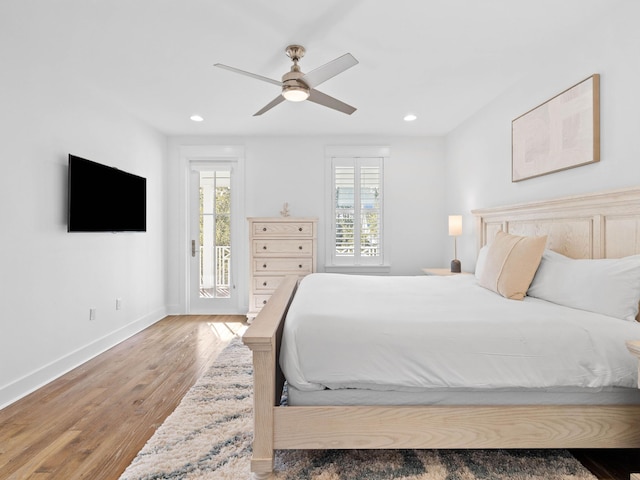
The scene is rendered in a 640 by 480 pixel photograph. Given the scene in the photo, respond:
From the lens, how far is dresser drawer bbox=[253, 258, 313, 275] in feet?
14.5

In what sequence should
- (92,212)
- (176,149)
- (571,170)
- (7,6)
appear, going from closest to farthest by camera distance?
(7,6) → (571,170) → (92,212) → (176,149)

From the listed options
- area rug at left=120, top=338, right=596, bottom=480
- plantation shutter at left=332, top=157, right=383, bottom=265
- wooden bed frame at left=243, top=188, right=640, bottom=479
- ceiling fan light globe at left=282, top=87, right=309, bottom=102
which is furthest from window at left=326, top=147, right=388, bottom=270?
wooden bed frame at left=243, top=188, right=640, bottom=479

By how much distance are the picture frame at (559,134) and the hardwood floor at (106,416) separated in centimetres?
183

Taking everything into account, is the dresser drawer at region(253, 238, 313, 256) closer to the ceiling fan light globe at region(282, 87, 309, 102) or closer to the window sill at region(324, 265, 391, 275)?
the window sill at region(324, 265, 391, 275)

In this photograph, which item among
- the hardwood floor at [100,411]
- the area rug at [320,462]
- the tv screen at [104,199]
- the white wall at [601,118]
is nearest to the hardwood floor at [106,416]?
the hardwood floor at [100,411]

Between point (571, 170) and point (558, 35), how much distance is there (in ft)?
3.07

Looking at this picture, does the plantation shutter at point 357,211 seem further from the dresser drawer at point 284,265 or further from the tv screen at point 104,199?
the tv screen at point 104,199

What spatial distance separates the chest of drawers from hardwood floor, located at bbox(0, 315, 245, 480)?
3.76ft

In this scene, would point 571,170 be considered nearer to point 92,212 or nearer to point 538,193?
point 538,193

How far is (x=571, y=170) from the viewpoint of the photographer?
2473mm

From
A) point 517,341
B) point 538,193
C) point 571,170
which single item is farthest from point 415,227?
point 517,341

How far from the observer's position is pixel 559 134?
2.55 m

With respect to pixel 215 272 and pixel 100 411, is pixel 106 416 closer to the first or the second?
pixel 100 411

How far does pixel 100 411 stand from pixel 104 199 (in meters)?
1.97
